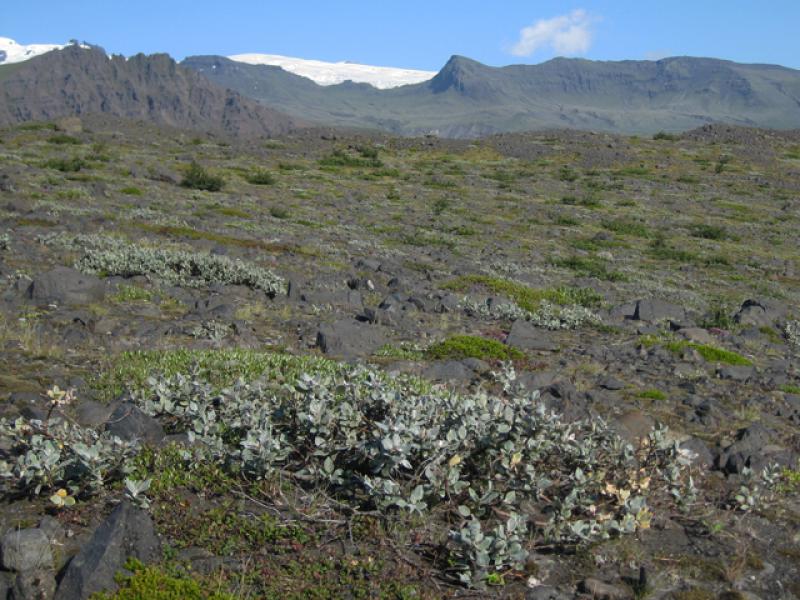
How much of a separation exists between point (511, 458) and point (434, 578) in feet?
3.85

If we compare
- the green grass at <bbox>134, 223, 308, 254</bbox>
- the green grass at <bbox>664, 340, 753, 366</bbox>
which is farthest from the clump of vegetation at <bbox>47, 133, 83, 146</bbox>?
the green grass at <bbox>664, 340, 753, 366</bbox>

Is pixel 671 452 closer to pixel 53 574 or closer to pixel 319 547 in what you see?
pixel 319 547

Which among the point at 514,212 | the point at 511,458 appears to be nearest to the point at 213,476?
the point at 511,458

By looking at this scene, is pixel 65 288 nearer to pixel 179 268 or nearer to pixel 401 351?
pixel 179 268

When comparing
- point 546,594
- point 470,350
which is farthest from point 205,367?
point 546,594

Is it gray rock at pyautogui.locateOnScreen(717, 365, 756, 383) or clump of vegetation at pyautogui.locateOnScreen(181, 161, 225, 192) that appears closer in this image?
gray rock at pyautogui.locateOnScreen(717, 365, 756, 383)

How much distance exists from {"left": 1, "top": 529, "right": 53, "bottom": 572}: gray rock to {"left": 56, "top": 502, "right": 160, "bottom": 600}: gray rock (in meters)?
0.20

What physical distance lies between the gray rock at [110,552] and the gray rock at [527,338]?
7.75m

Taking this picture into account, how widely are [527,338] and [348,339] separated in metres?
3.26

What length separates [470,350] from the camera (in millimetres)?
10422

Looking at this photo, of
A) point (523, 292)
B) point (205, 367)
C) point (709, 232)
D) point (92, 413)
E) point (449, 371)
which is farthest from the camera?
point (709, 232)

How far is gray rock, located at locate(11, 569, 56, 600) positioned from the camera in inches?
160

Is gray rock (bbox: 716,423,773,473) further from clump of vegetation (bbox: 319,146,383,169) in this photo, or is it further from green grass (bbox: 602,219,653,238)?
clump of vegetation (bbox: 319,146,383,169)

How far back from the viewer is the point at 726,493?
606cm
